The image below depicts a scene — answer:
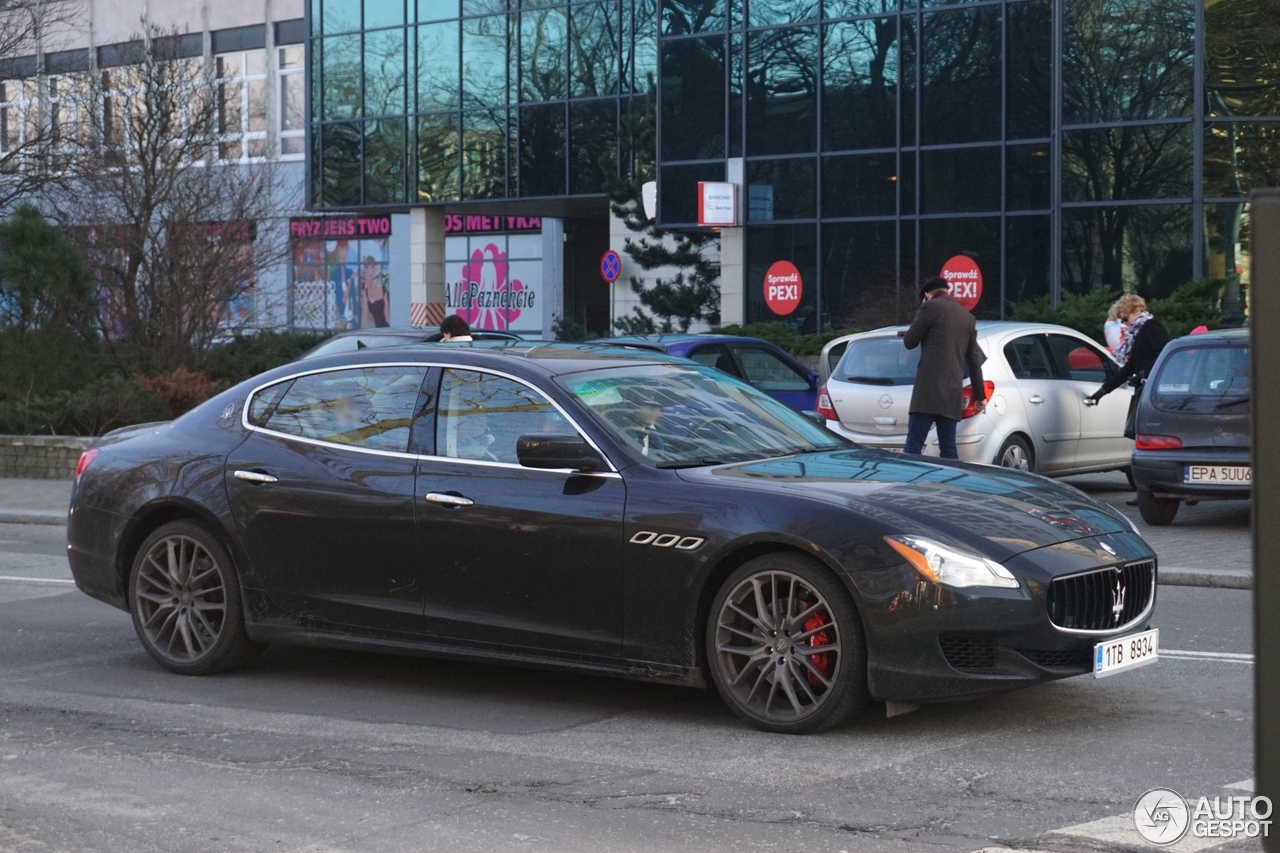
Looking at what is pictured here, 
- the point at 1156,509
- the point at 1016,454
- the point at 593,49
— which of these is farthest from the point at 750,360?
the point at 593,49

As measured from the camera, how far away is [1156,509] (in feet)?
43.9

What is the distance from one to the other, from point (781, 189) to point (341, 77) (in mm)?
16996

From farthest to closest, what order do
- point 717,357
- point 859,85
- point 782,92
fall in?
point 782,92 → point 859,85 → point 717,357

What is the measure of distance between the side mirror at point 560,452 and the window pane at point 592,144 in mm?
34320

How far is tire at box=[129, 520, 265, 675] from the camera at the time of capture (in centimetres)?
772

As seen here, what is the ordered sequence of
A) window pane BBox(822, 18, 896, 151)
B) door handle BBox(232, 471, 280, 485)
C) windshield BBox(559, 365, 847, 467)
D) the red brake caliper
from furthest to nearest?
window pane BBox(822, 18, 896, 151)
door handle BBox(232, 471, 280, 485)
windshield BBox(559, 365, 847, 467)
the red brake caliper

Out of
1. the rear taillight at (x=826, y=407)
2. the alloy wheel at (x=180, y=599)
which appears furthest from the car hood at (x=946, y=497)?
the rear taillight at (x=826, y=407)

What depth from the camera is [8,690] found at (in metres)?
7.75

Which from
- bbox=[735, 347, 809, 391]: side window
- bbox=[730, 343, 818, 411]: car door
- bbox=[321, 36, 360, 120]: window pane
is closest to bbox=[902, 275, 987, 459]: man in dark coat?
bbox=[735, 347, 809, 391]: side window

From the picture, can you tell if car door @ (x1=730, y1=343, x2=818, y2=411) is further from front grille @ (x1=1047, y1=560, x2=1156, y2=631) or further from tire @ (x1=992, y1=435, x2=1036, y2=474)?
front grille @ (x1=1047, y1=560, x2=1156, y2=631)

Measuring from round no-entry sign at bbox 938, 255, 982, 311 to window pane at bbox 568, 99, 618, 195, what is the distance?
1214cm

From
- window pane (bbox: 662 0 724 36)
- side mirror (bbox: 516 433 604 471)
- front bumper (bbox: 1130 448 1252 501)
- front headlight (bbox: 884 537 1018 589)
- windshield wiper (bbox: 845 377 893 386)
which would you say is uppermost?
window pane (bbox: 662 0 724 36)

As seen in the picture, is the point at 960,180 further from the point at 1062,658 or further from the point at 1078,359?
the point at 1062,658

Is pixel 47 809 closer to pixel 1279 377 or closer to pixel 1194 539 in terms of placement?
pixel 1279 377
